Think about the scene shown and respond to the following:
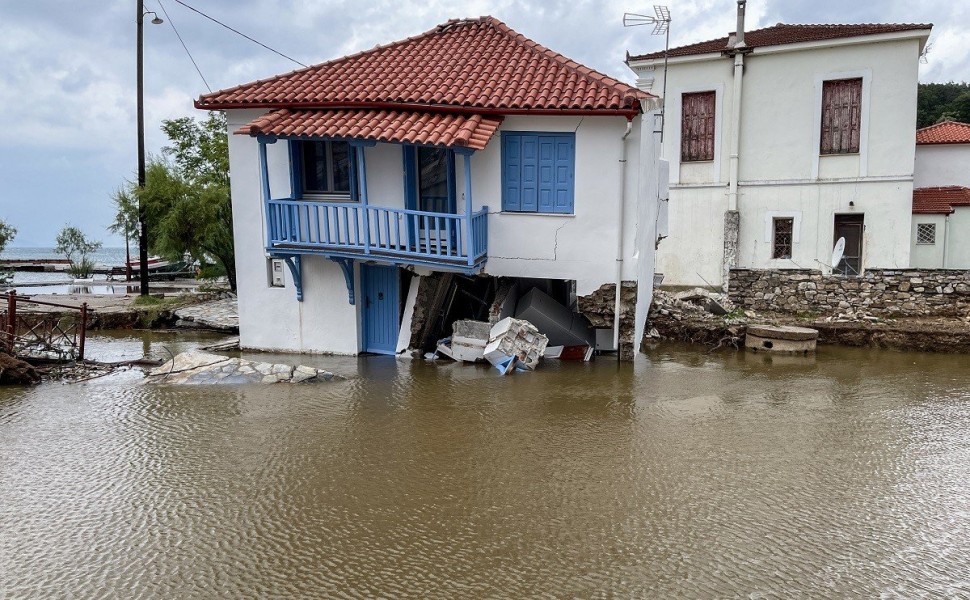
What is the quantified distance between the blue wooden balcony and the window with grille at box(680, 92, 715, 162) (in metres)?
9.88

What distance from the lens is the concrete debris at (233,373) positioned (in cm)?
1102

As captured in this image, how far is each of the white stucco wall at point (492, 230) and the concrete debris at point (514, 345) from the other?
99 centimetres

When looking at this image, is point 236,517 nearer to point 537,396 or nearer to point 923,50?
point 537,396

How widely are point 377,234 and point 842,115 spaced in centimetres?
1371

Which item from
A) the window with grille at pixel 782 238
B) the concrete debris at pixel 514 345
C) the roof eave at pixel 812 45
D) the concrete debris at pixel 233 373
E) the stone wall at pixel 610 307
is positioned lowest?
the concrete debris at pixel 233 373

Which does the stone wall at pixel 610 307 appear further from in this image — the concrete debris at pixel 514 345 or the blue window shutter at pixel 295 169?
the blue window shutter at pixel 295 169

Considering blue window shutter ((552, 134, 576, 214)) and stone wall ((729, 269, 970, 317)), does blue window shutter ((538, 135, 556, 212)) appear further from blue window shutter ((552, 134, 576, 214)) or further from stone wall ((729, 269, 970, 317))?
stone wall ((729, 269, 970, 317))

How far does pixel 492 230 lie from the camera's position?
12.2 meters

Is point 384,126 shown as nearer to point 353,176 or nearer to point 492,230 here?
point 353,176

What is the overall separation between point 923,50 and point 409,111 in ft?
48.4

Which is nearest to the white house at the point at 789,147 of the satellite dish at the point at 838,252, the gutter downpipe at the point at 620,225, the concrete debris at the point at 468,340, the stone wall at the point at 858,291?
the satellite dish at the point at 838,252

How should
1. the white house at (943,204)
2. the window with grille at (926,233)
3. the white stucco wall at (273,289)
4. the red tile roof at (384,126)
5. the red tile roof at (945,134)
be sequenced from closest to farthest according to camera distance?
the red tile roof at (384,126)
the white stucco wall at (273,289)
the white house at (943,204)
the window with grille at (926,233)
the red tile roof at (945,134)

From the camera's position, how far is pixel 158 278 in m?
32.5

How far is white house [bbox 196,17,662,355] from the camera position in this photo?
11.5 meters
